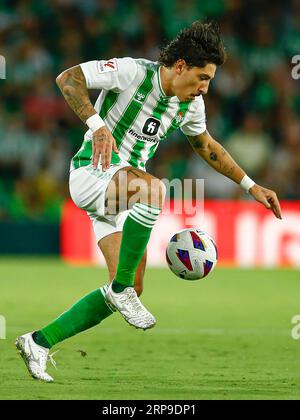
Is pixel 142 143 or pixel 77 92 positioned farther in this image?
pixel 142 143

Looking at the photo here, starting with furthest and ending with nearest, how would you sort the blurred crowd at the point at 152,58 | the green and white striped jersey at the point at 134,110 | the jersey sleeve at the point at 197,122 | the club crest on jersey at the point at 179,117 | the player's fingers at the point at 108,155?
the blurred crowd at the point at 152,58 → the jersey sleeve at the point at 197,122 → the club crest on jersey at the point at 179,117 → the green and white striped jersey at the point at 134,110 → the player's fingers at the point at 108,155

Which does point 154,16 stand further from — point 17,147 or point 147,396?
point 147,396

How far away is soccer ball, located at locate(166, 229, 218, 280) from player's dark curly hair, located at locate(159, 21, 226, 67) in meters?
1.05

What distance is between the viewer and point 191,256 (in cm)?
599

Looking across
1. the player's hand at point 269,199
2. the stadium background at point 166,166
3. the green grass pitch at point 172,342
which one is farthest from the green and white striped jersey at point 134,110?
the stadium background at point 166,166

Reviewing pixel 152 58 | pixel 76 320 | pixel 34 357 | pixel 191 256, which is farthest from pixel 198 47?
pixel 152 58

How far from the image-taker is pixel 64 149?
14.6 metres

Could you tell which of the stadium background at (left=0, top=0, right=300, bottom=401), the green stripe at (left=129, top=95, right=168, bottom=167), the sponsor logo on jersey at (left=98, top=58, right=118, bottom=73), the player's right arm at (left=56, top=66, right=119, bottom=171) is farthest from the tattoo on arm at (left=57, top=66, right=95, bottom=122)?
the stadium background at (left=0, top=0, right=300, bottom=401)

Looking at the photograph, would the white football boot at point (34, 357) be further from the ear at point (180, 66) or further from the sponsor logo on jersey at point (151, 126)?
the ear at point (180, 66)

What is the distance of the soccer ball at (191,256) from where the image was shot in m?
5.99

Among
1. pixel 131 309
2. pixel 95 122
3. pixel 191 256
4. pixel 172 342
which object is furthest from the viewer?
pixel 172 342

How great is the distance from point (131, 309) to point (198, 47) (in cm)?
154

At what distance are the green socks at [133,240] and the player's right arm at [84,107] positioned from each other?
13.6 inches

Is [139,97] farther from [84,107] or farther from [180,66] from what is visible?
[84,107]
